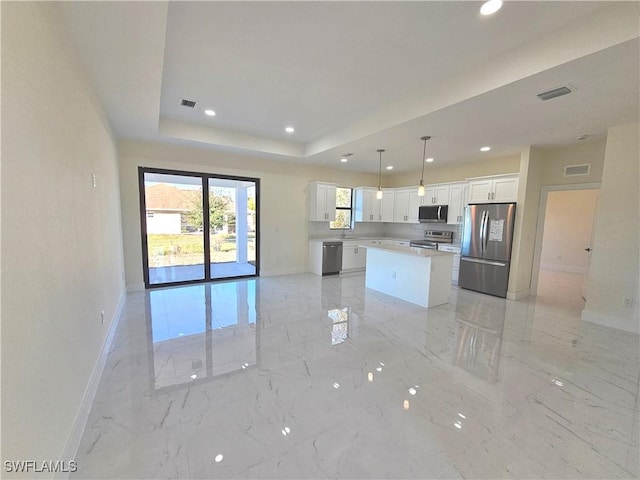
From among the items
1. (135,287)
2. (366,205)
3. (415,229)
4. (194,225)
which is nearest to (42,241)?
(135,287)

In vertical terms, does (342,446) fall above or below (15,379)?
below

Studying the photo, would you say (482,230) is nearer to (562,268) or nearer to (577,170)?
(577,170)

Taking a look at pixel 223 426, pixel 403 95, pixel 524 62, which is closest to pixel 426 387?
pixel 223 426

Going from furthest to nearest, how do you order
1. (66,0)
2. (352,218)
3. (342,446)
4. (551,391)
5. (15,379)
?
(352,218), (551,391), (342,446), (66,0), (15,379)

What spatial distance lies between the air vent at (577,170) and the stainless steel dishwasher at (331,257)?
4.52 m

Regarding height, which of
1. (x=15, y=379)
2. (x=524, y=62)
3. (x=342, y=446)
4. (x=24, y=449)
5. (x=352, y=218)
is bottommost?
(x=342, y=446)

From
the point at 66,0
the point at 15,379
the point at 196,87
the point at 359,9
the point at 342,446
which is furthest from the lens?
the point at 196,87

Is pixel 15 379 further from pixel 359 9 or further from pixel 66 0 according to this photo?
pixel 359 9

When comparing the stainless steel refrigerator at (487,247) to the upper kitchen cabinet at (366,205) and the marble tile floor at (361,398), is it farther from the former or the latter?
the upper kitchen cabinet at (366,205)

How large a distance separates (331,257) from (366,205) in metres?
1.94

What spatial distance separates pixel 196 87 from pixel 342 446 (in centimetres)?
395

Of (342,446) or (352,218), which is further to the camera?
(352,218)

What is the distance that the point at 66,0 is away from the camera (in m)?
1.62

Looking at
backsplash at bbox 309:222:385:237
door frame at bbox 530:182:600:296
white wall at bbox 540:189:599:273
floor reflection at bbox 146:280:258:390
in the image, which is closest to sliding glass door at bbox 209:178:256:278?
floor reflection at bbox 146:280:258:390
